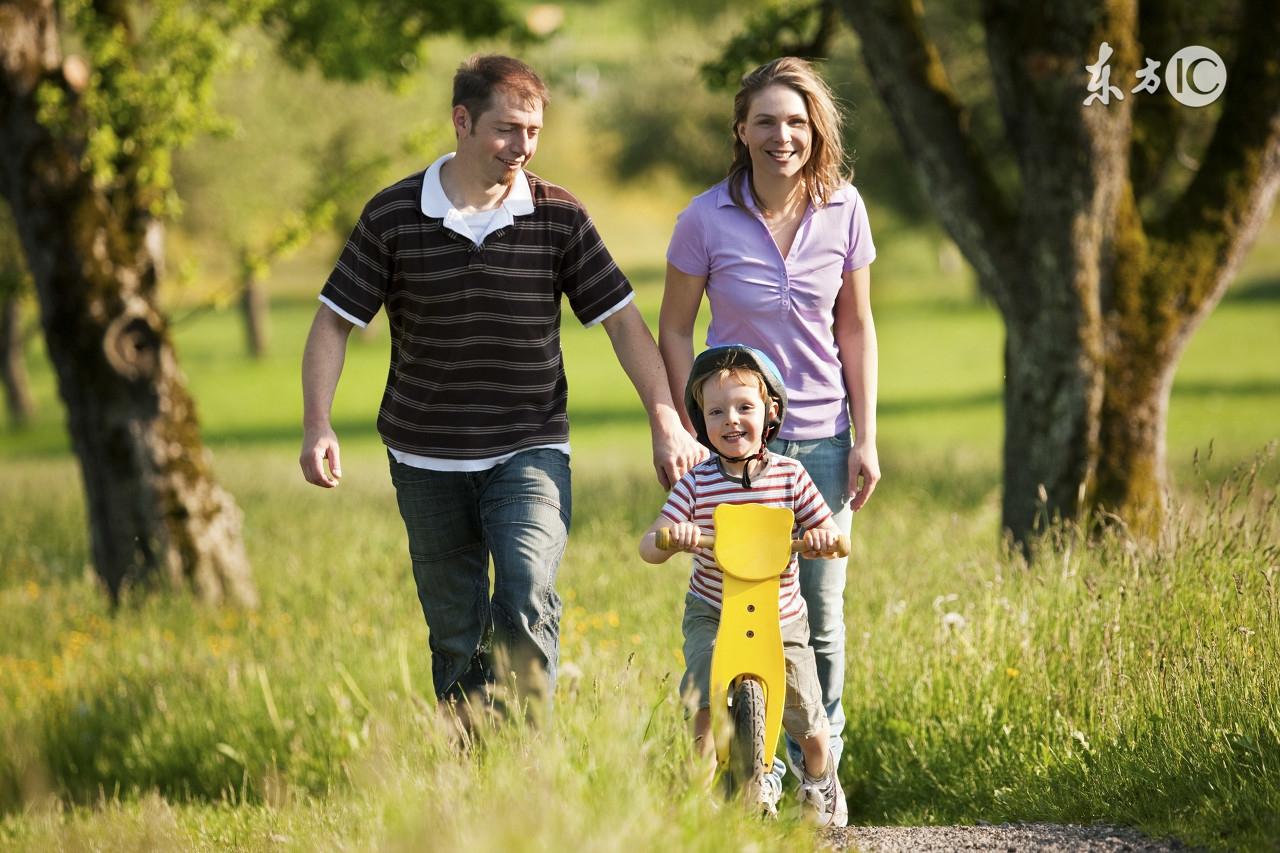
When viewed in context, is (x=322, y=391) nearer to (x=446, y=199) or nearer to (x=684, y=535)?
(x=446, y=199)

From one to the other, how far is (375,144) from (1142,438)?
2916 cm

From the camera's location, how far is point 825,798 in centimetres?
421

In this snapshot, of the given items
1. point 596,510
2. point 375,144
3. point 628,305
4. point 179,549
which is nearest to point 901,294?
point 375,144

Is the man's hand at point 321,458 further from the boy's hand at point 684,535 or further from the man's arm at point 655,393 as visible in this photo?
the boy's hand at point 684,535

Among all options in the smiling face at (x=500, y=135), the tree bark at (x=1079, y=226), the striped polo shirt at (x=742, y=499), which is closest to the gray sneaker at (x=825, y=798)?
the striped polo shirt at (x=742, y=499)

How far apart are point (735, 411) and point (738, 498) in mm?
243

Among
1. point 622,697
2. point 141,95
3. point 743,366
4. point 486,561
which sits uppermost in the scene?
point 141,95

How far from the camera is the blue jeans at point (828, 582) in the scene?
424 centimetres

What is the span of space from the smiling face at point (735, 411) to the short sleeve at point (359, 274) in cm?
104

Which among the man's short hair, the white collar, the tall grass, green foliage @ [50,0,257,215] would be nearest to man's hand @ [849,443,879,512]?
the tall grass

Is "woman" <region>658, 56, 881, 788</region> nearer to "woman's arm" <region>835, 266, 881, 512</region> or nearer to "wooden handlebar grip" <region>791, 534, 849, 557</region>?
"woman's arm" <region>835, 266, 881, 512</region>

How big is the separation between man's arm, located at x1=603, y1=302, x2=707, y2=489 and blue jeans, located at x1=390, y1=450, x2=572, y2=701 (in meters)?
0.33

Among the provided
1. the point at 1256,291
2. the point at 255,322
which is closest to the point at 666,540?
the point at 255,322

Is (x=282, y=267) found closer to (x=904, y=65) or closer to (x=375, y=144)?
(x=375, y=144)
